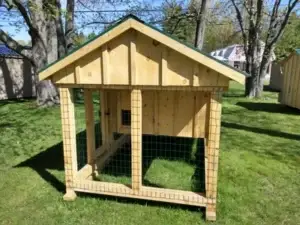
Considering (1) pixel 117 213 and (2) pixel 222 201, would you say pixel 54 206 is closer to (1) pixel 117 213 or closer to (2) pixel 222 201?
(1) pixel 117 213

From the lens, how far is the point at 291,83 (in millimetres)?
10922

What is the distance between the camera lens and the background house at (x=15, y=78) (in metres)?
13.4

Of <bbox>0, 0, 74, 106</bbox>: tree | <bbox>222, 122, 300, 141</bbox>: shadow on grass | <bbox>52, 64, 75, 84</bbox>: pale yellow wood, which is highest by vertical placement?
<bbox>0, 0, 74, 106</bbox>: tree

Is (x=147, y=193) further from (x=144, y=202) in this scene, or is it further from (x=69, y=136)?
(x=69, y=136)

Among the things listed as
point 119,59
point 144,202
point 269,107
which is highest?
point 119,59

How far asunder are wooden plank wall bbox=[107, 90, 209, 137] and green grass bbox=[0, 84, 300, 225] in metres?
0.75

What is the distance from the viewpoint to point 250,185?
4.34m

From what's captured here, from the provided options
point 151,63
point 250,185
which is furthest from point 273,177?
point 151,63

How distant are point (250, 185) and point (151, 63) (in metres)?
2.65

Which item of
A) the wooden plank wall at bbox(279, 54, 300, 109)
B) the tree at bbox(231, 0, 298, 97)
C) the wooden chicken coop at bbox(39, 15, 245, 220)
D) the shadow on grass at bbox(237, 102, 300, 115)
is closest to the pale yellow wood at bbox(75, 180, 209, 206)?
the wooden chicken coop at bbox(39, 15, 245, 220)

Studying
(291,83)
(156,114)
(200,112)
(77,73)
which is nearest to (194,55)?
(77,73)

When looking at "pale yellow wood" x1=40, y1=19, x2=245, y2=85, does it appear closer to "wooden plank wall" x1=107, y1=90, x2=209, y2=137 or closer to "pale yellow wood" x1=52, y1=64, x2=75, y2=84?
"pale yellow wood" x1=52, y1=64, x2=75, y2=84

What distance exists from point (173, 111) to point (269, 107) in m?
8.41

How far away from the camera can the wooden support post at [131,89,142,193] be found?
3414 millimetres
